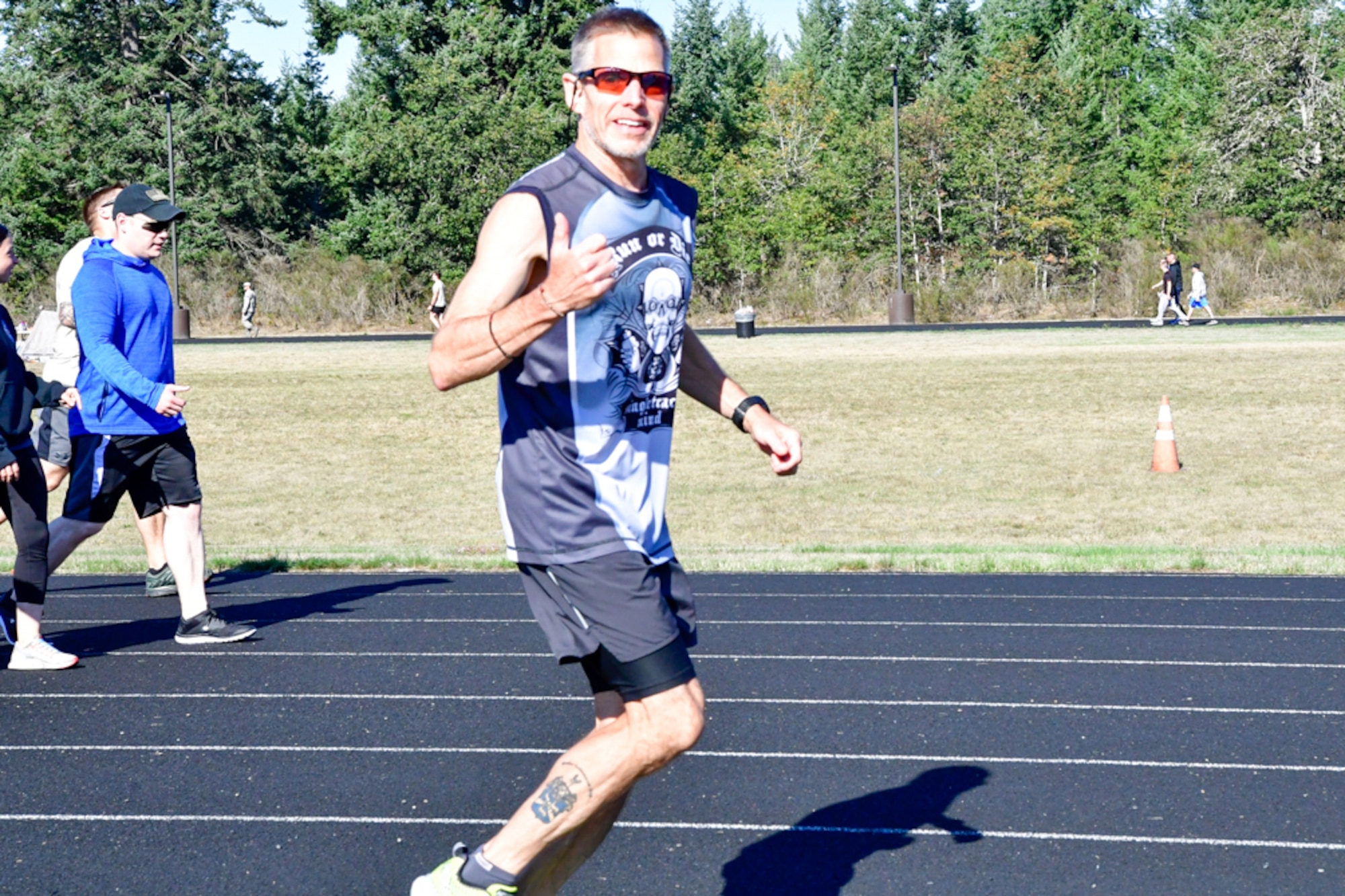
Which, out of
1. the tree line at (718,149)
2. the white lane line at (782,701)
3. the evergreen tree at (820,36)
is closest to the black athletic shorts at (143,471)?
the white lane line at (782,701)

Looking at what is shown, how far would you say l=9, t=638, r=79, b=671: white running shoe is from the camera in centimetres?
705

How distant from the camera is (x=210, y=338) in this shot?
151 feet

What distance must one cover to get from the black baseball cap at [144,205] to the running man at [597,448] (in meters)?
3.96

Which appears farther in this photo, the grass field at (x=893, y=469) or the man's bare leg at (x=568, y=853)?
the grass field at (x=893, y=469)

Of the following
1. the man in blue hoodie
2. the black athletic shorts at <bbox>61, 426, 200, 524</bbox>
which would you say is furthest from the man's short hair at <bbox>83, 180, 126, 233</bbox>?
the black athletic shorts at <bbox>61, 426, 200, 524</bbox>

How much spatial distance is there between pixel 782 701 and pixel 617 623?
297 cm

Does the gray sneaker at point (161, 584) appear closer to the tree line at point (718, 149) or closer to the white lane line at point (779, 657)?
the white lane line at point (779, 657)

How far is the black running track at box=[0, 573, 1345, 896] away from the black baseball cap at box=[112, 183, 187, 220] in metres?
1.94

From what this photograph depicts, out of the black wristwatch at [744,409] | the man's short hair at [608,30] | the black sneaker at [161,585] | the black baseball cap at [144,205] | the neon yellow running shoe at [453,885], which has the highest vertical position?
the man's short hair at [608,30]

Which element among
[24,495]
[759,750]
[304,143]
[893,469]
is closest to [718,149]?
[304,143]

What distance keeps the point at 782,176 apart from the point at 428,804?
2268 inches

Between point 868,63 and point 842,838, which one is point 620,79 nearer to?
point 842,838

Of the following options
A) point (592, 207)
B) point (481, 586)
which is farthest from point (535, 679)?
point (592, 207)

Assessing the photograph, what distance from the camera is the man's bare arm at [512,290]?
10.4 feet
